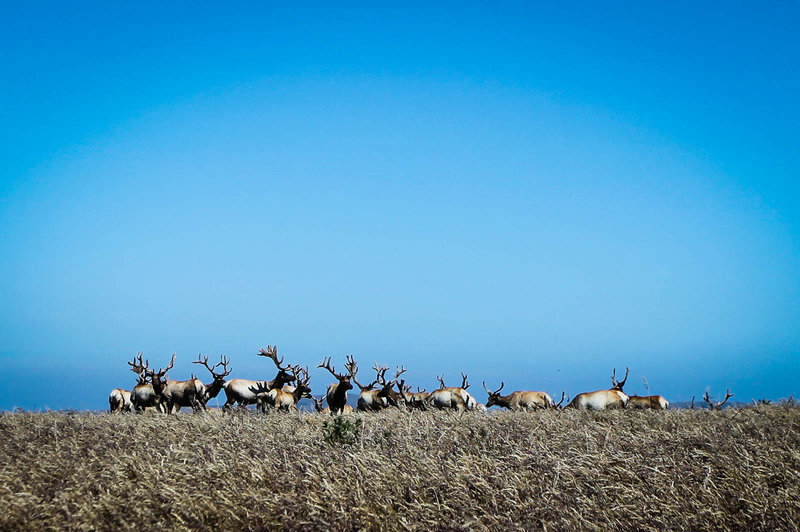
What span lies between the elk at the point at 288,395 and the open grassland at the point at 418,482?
12812mm

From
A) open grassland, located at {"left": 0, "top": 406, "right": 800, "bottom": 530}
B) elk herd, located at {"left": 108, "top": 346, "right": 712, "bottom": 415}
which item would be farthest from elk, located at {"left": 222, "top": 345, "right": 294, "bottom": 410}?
open grassland, located at {"left": 0, "top": 406, "right": 800, "bottom": 530}

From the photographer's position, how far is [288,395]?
894 inches

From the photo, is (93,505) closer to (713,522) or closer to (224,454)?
(224,454)

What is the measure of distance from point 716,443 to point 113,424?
11140mm

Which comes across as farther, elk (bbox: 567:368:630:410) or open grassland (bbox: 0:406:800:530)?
elk (bbox: 567:368:630:410)

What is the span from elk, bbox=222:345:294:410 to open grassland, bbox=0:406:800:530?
14229 millimetres

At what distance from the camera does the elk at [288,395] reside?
22.0 meters

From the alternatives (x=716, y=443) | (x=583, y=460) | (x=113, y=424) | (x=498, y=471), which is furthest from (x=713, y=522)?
(x=113, y=424)

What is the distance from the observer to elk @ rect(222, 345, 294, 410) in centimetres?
2352

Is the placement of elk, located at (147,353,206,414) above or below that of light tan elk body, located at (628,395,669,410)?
above

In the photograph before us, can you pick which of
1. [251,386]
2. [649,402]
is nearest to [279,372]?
[251,386]

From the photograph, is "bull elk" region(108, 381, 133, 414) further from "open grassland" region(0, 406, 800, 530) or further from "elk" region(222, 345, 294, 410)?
"open grassland" region(0, 406, 800, 530)

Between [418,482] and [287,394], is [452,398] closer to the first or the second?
[287,394]

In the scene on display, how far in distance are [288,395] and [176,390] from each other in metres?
4.68
